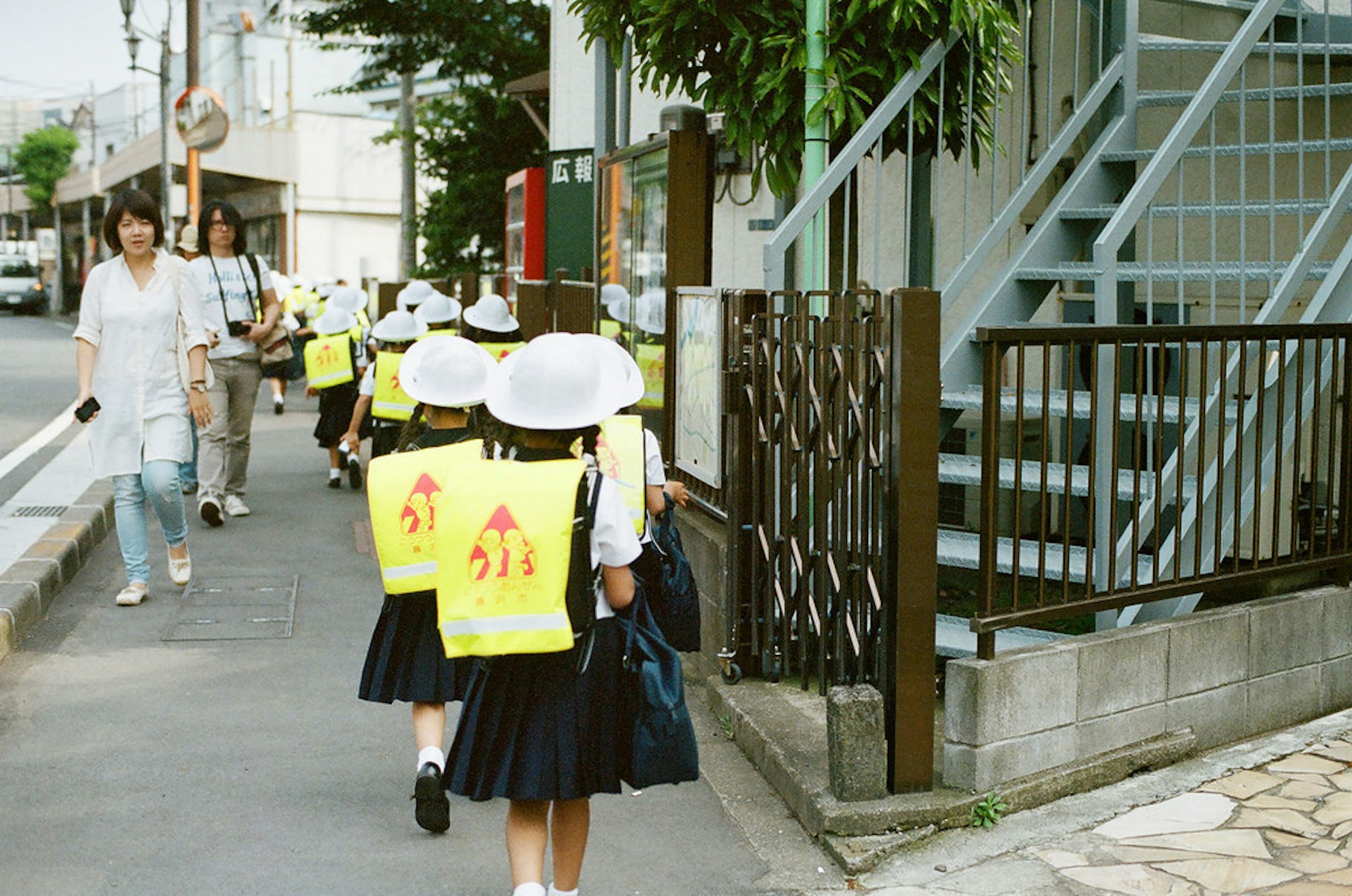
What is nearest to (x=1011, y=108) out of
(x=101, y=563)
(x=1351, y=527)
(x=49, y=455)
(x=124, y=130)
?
(x=1351, y=527)

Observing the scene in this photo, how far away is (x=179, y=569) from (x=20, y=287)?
52917 millimetres

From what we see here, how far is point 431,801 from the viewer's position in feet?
15.3

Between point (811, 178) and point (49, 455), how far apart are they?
345 inches

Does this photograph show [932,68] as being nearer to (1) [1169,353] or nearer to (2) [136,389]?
(1) [1169,353]

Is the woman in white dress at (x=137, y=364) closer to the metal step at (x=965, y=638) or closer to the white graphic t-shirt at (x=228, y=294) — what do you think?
the white graphic t-shirt at (x=228, y=294)

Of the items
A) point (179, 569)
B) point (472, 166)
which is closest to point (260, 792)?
point (179, 569)

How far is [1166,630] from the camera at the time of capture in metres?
5.24

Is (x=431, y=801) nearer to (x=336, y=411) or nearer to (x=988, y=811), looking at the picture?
(x=988, y=811)

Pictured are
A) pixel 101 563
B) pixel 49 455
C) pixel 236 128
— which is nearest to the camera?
pixel 101 563

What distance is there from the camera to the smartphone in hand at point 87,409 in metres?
7.15

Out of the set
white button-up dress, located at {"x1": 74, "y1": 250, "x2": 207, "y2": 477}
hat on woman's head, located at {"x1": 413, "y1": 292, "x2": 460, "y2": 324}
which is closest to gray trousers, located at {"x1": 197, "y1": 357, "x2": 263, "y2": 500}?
hat on woman's head, located at {"x1": 413, "y1": 292, "x2": 460, "y2": 324}

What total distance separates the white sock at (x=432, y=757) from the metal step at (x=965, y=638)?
1.90 meters

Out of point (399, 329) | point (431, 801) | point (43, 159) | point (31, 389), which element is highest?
point (43, 159)

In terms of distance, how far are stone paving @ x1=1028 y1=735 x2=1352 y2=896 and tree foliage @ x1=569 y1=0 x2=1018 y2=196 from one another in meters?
3.17
